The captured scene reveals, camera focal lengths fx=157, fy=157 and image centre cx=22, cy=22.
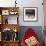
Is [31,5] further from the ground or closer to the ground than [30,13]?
further from the ground

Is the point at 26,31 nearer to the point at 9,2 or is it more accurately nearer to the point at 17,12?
the point at 17,12

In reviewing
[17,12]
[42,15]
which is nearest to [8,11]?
[17,12]

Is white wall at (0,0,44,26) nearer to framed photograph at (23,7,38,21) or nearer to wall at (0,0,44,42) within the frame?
wall at (0,0,44,42)

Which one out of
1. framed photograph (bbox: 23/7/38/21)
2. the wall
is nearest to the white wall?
the wall

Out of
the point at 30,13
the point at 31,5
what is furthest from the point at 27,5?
the point at 30,13

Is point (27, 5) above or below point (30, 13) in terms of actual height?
above

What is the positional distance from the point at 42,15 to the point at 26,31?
2.96ft

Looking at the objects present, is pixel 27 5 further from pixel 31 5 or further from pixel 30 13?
pixel 30 13

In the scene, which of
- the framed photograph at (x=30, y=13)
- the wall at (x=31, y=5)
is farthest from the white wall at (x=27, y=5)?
the framed photograph at (x=30, y=13)

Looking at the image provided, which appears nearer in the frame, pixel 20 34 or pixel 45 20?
pixel 45 20

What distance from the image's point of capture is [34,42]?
5.54 meters

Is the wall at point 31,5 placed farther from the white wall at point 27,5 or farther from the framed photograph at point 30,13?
the framed photograph at point 30,13

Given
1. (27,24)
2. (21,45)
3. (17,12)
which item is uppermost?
(17,12)

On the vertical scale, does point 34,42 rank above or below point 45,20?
below
